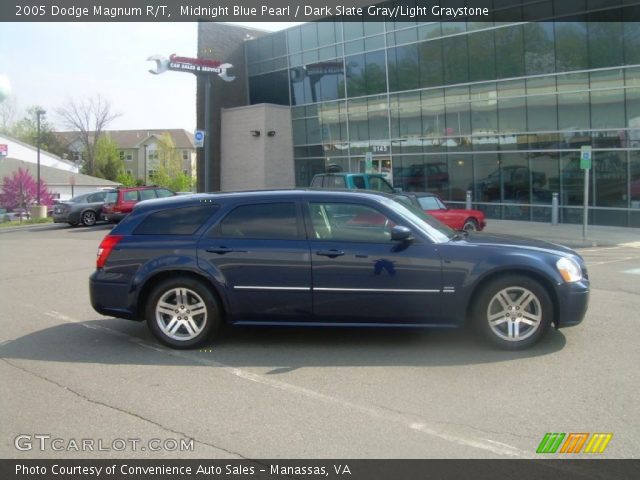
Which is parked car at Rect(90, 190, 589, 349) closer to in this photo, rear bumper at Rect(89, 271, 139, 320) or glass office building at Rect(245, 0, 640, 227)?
rear bumper at Rect(89, 271, 139, 320)

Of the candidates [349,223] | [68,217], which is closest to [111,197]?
[68,217]

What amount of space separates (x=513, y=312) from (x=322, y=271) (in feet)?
6.05

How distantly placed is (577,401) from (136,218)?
4.51 meters

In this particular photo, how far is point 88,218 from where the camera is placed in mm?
26938

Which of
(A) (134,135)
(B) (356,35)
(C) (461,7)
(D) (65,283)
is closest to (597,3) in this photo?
(C) (461,7)

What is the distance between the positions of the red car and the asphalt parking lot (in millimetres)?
8988

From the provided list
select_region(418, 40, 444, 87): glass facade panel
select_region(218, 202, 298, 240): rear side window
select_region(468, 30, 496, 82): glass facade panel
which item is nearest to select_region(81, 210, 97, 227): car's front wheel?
select_region(418, 40, 444, 87): glass facade panel

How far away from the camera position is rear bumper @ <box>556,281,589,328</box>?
6070 mm

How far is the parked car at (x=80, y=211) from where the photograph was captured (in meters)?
26.7

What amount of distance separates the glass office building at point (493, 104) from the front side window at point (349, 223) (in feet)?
57.2

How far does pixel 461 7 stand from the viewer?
82.7ft

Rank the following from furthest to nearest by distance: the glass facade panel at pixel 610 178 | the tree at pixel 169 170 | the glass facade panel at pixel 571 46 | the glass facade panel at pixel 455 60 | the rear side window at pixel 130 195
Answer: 1. the tree at pixel 169 170
2. the glass facade panel at pixel 455 60
3. the rear side window at pixel 130 195
4. the glass facade panel at pixel 571 46
5. the glass facade panel at pixel 610 178

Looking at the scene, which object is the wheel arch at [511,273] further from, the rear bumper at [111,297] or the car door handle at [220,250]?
the rear bumper at [111,297]
